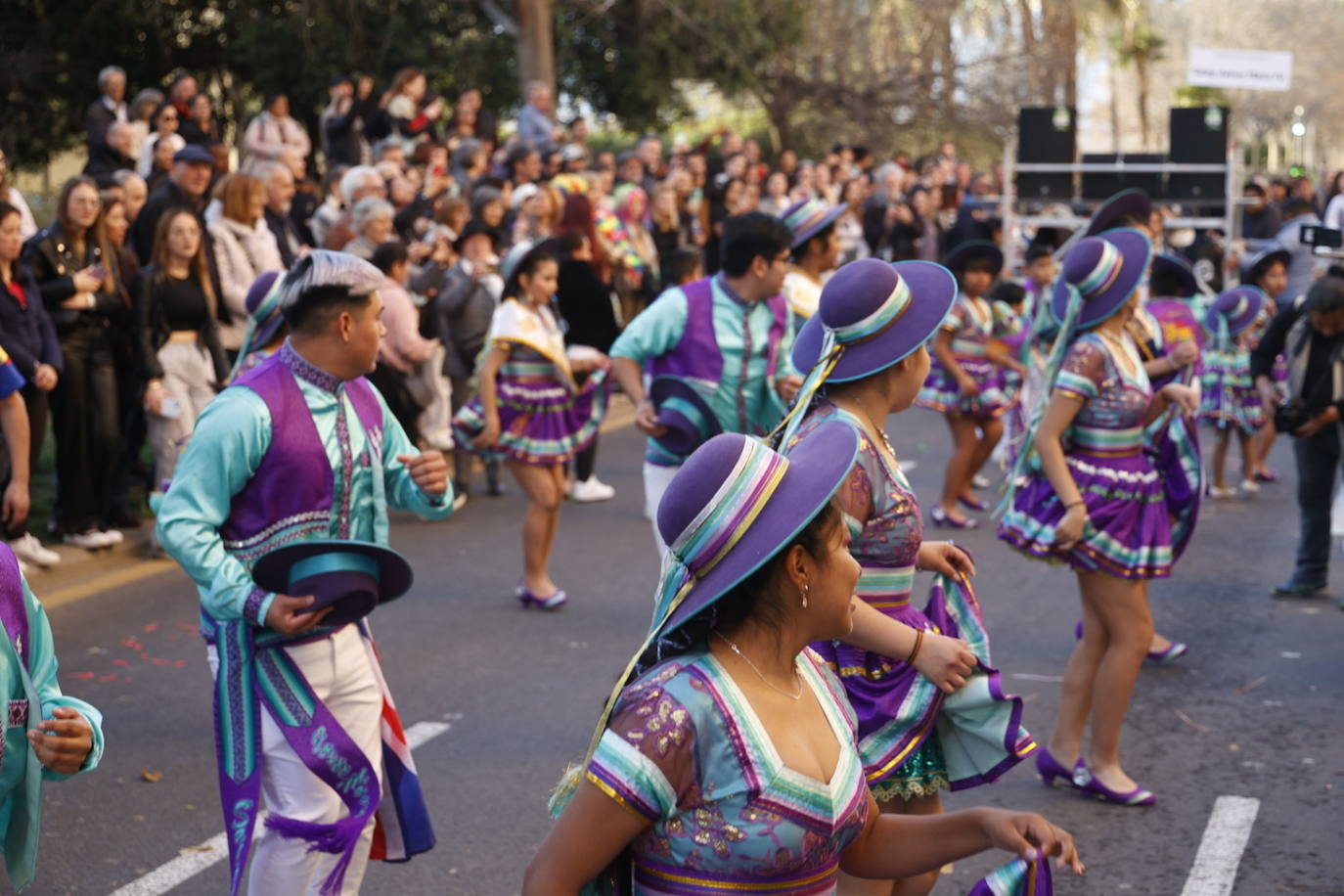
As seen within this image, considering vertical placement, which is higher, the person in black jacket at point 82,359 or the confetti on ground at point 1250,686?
the person in black jacket at point 82,359

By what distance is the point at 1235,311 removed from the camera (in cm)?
1263

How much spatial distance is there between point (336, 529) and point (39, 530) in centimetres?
677

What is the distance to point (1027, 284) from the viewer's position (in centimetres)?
1367

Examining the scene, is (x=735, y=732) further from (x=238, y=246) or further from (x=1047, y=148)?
(x=1047, y=148)

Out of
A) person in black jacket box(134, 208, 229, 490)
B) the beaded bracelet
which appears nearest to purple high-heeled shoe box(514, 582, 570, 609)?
person in black jacket box(134, 208, 229, 490)

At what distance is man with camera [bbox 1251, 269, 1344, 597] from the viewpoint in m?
8.73

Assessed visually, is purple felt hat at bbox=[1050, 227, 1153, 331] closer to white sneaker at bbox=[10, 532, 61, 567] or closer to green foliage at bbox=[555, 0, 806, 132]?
white sneaker at bbox=[10, 532, 61, 567]

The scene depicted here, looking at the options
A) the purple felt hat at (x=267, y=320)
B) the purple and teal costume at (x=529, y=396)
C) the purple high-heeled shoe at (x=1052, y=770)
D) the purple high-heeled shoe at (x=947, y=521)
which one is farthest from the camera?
the purple high-heeled shoe at (x=947, y=521)

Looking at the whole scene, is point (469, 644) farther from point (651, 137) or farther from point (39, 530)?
point (651, 137)

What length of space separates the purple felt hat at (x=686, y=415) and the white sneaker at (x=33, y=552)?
13.3 ft

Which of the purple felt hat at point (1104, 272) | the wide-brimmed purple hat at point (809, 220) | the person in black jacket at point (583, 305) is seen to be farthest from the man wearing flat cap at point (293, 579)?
the person in black jacket at point (583, 305)

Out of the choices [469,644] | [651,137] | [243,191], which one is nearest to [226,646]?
[469,644]

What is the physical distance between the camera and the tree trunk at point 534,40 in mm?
22172

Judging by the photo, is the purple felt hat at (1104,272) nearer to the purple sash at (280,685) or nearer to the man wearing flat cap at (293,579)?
the man wearing flat cap at (293,579)
